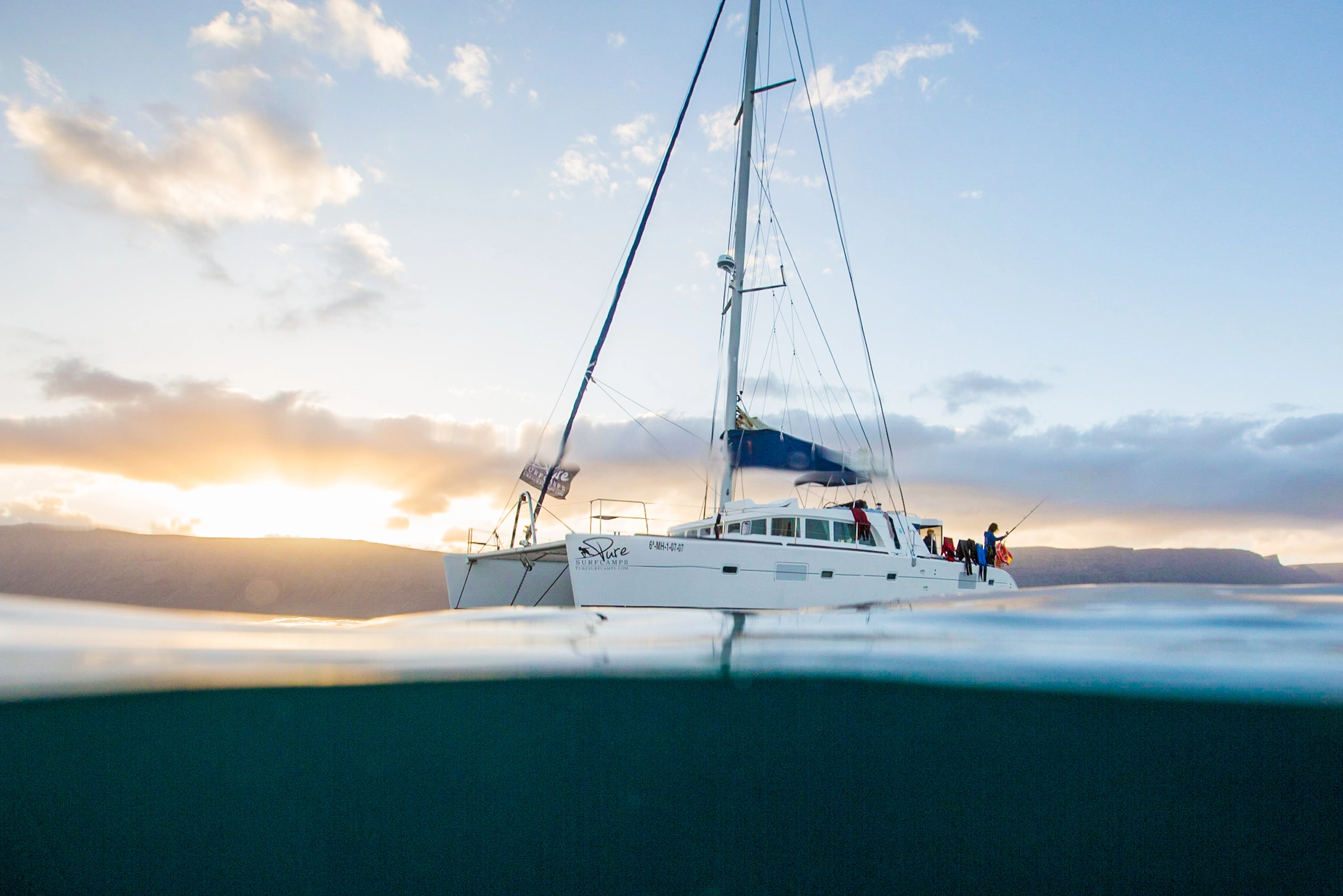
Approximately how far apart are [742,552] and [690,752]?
6813 millimetres

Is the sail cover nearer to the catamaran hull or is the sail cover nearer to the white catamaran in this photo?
the white catamaran

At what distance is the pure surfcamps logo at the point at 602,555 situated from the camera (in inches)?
549

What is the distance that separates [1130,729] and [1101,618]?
43.8 inches

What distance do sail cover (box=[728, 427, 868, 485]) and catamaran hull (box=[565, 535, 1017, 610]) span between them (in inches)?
111

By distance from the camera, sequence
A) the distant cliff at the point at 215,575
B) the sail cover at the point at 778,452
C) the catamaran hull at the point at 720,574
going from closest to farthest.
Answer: the catamaran hull at the point at 720,574 < the sail cover at the point at 778,452 < the distant cliff at the point at 215,575

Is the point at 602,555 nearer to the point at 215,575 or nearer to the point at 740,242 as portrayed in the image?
the point at 740,242

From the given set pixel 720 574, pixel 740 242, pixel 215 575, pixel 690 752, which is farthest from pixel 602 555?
pixel 215 575

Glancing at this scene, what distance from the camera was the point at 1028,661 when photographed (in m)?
6.32

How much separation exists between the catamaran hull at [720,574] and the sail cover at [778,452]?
111 inches

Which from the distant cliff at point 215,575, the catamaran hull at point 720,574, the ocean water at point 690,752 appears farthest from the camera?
the distant cliff at point 215,575

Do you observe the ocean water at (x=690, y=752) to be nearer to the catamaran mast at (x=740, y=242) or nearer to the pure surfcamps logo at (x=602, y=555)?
the pure surfcamps logo at (x=602, y=555)

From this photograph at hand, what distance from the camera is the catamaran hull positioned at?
1392 cm

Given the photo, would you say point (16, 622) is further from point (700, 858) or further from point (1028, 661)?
point (1028, 661)

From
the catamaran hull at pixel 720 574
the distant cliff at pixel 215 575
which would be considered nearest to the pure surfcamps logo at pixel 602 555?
the catamaran hull at pixel 720 574
